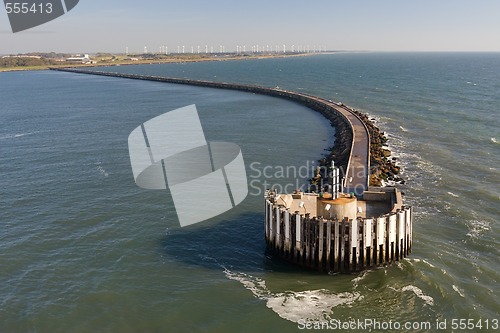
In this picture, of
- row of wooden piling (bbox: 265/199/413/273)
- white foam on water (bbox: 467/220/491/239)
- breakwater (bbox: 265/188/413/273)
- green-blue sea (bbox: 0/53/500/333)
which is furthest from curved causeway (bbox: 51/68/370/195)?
row of wooden piling (bbox: 265/199/413/273)

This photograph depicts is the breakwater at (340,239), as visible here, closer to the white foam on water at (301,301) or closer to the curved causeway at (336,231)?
the curved causeway at (336,231)

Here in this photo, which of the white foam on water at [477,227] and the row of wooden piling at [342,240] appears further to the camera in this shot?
the white foam on water at [477,227]

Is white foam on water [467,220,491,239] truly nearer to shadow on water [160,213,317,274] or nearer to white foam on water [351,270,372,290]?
white foam on water [351,270,372,290]

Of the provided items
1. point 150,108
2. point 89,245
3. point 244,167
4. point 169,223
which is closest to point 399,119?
point 244,167

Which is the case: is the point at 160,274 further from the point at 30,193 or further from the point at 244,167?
the point at 244,167

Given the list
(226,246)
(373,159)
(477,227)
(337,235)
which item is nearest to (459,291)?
(337,235)

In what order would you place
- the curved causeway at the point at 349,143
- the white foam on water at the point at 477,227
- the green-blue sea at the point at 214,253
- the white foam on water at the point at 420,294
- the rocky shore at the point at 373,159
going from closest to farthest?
the green-blue sea at the point at 214,253 < the white foam on water at the point at 420,294 < the white foam on water at the point at 477,227 < the curved causeway at the point at 349,143 < the rocky shore at the point at 373,159

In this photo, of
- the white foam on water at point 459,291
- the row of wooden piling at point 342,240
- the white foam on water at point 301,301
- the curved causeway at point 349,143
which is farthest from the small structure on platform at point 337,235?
the curved causeway at point 349,143
